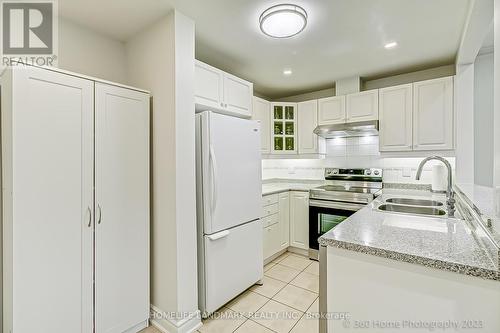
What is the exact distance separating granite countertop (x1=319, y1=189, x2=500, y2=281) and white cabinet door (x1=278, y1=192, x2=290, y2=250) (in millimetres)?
1727

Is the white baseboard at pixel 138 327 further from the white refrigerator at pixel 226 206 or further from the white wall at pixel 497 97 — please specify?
the white wall at pixel 497 97

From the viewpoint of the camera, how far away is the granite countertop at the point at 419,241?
2.95ft

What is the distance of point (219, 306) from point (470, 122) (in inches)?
124

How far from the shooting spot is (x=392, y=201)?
229 centimetres

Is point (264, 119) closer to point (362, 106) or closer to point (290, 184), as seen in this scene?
point (290, 184)

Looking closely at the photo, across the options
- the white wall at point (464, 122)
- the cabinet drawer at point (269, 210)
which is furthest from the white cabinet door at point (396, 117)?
the cabinet drawer at point (269, 210)

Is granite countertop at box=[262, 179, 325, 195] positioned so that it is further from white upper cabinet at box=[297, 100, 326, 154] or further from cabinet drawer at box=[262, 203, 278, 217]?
white upper cabinet at box=[297, 100, 326, 154]

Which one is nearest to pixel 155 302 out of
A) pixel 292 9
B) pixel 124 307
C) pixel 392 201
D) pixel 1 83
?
pixel 124 307

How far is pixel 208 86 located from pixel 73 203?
1.41 metres

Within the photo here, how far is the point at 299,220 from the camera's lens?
331 centimetres

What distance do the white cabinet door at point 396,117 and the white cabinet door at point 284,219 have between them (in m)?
1.43

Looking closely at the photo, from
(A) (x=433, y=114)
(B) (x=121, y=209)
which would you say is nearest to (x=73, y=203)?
(B) (x=121, y=209)

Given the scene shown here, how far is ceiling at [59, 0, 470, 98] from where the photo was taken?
1.73 m

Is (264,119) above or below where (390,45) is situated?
below
